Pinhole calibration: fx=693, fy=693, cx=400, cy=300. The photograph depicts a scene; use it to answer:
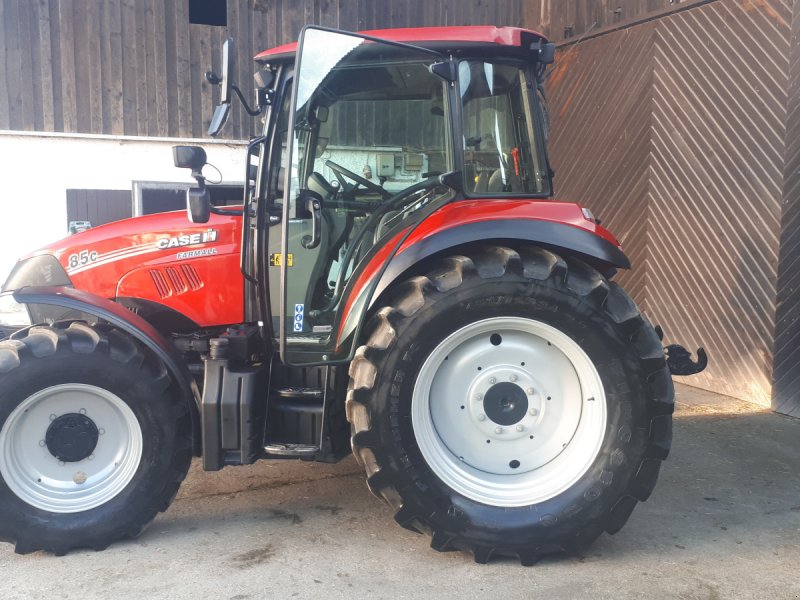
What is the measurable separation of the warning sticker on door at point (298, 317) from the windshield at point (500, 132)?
982 millimetres

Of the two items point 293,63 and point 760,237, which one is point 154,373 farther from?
point 760,237

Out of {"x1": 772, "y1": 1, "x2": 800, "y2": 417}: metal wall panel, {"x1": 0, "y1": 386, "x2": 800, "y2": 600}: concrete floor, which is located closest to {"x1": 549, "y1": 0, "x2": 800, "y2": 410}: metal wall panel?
{"x1": 772, "y1": 1, "x2": 800, "y2": 417}: metal wall panel

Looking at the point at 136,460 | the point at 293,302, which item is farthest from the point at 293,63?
the point at 136,460

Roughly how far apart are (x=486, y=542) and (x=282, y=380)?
122 cm

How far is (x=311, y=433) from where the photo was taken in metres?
3.25

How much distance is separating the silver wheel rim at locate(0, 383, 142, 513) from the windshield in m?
1.98

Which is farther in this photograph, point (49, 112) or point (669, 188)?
point (49, 112)

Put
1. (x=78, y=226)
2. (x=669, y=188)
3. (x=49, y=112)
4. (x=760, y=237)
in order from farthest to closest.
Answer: (x=49, y=112) < (x=669, y=188) < (x=760, y=237) < (x=78, y=226)

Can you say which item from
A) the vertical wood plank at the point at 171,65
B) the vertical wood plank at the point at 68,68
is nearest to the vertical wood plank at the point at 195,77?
the vertical wood plank at the point at 171,65

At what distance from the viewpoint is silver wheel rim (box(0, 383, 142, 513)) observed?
3.12 metres

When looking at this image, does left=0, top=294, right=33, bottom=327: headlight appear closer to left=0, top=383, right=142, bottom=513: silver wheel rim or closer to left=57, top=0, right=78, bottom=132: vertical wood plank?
left=0, top=383, right=142, bottom=513: silver wheel rim

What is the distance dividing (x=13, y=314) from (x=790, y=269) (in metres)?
5.35

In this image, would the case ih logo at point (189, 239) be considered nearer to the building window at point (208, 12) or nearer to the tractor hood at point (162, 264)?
the tractor hood at point (162, 264)

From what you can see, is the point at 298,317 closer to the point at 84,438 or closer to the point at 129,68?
the point at 84,438
